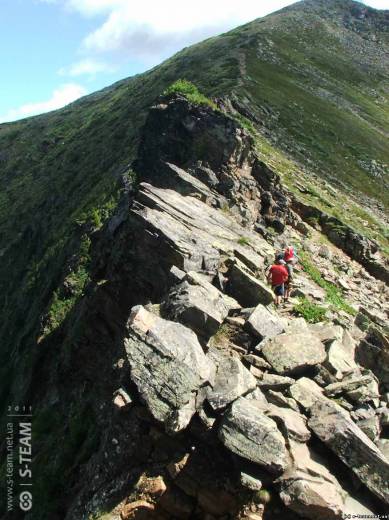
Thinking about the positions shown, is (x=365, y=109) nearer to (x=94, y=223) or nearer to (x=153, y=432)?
(x=94, y=223)

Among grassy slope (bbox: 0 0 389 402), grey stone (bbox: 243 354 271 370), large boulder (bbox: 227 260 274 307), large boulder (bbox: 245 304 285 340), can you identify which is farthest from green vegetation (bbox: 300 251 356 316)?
grassy slope (bbox: 0 0 389 402)

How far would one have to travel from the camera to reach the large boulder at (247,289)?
15.9 meters

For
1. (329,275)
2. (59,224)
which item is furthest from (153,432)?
(59,224)

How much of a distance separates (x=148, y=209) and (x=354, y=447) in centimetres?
1207

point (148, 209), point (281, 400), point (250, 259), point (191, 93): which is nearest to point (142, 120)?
point (191, 93)

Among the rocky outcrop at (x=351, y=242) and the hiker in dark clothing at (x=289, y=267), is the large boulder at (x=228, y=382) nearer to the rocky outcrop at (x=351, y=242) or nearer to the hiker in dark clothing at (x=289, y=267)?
the hiker in dark clothing at (x=289, y=267)

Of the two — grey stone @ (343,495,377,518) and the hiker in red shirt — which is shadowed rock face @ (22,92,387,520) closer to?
grey stone @ (343,495,377,518)

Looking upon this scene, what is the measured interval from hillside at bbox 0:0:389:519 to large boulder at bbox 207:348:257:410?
4.18 ft

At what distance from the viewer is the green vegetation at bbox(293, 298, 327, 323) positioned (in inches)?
642

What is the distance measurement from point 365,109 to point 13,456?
311 ft

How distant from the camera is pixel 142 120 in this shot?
235ft

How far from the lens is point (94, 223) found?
40.9 m

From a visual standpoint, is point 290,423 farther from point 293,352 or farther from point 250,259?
point 250,259

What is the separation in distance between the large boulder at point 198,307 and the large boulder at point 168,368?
60cm
